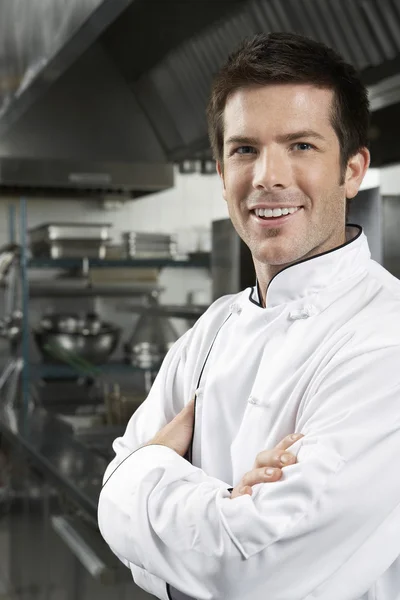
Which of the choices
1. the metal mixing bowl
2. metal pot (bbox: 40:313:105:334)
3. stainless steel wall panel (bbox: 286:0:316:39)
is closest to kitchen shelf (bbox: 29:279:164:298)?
metal pot (bbox: 40:313:105:334)

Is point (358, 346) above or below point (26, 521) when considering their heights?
above

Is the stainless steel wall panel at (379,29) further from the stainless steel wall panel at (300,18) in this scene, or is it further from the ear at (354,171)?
the ear at (354,171)

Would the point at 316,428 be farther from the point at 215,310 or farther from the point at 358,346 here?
the point at 215,310

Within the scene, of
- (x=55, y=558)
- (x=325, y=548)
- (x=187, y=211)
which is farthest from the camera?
(x=187, y=211)

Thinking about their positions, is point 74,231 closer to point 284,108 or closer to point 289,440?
point 284,108

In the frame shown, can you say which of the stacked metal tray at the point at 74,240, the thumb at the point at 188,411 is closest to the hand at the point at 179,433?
the thumb at the point at 188,411

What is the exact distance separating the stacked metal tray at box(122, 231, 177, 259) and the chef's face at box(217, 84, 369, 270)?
2.23 m

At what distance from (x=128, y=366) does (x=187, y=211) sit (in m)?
1.21

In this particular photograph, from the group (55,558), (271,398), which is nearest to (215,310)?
(271,398)

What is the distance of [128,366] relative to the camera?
3010 millimetres

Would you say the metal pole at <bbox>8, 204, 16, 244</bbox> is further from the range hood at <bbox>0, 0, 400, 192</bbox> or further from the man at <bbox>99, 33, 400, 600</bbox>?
the man at <bbox>99, 33, 400, 600</bbox>

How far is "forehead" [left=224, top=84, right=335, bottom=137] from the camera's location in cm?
92

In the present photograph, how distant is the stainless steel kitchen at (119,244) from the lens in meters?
1.14

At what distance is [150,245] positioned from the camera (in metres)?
3.27
